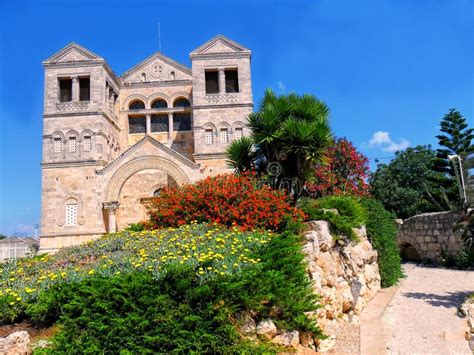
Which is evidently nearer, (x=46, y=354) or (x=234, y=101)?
(x=46, y=354)

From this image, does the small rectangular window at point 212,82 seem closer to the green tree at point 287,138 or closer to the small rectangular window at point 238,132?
the small rectangular window at point 238,132

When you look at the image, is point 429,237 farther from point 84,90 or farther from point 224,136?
point 84,90

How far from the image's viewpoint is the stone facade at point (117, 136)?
21656mm

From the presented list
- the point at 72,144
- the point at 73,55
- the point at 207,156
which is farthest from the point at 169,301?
the point at 73,55

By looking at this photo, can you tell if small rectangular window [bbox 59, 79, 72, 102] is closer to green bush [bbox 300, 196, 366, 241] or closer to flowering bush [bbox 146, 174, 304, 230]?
flowering bush [bbox 146, 174, 304, 230]

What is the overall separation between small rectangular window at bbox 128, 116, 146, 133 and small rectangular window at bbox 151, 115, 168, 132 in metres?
0.61

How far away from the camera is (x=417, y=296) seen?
9406 millimetres

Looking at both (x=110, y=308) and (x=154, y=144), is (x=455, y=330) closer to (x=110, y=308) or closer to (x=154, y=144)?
(x=110, y=308)

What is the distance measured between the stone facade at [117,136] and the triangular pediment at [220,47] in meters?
0.06

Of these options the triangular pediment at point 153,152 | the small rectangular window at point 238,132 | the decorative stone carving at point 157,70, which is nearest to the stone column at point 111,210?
the triangular pediment at point 153,152

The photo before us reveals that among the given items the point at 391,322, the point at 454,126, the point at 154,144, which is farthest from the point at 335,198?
the point at 454,126

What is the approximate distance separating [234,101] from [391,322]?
18.1m

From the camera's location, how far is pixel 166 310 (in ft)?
14.6

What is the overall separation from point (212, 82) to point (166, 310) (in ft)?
73.1
